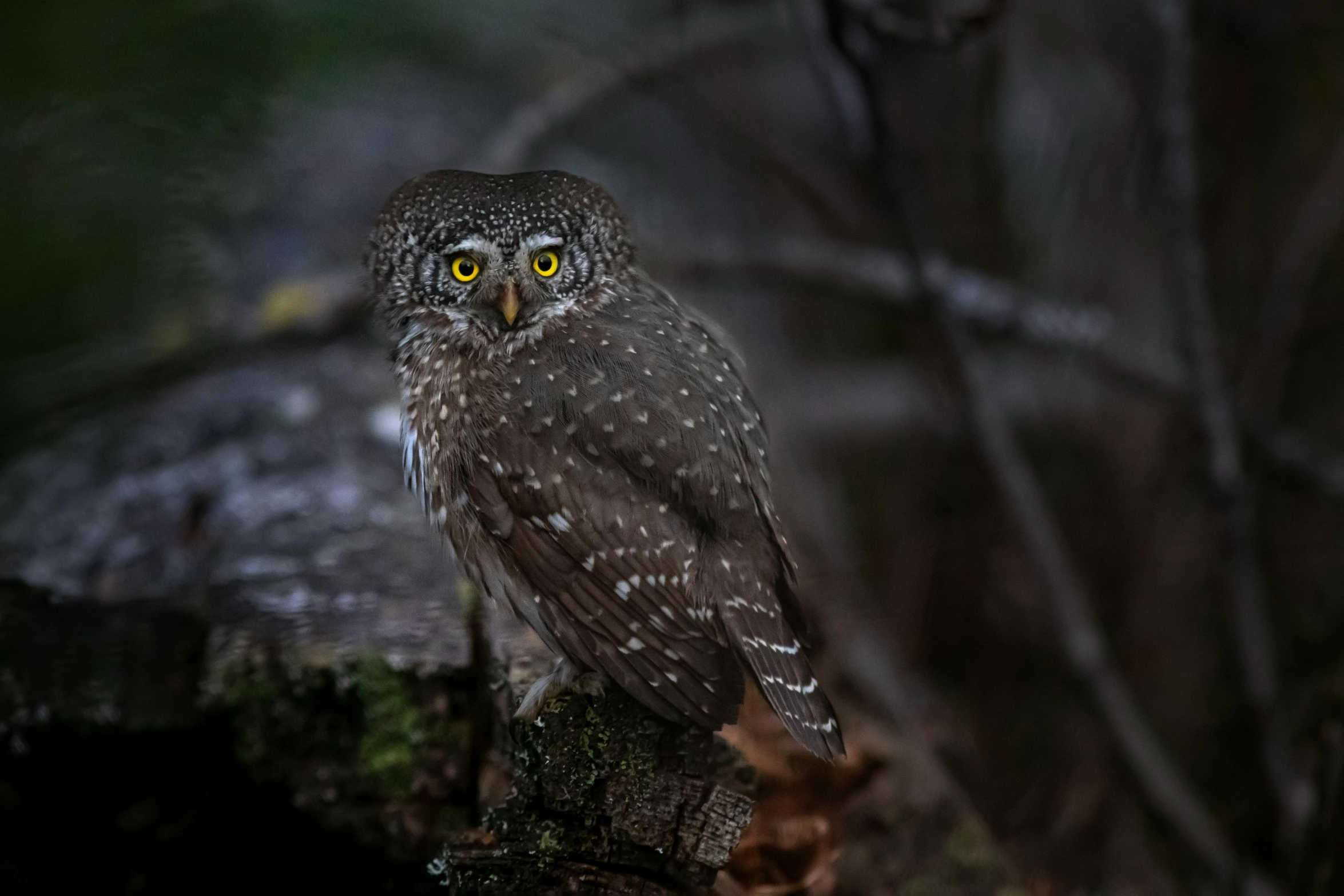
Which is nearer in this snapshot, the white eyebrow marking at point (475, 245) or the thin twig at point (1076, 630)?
the white eyebrow marking at point (475, 245)

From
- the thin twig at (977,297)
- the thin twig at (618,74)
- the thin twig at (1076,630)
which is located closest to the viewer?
the thin twig at (1076,630)

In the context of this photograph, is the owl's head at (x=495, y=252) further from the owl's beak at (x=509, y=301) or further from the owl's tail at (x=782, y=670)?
the owl's tail at (x=782, y=670)

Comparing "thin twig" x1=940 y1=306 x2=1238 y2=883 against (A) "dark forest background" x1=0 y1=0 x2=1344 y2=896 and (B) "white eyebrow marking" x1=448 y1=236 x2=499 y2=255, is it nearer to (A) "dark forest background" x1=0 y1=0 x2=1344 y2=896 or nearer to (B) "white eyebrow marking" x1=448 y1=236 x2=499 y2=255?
(A) "dark forest background" x1=0 y1=0 x2=1344 y2=896

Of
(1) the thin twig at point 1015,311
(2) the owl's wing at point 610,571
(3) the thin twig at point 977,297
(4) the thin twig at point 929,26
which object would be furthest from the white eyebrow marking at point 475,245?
(1) the thin twig at point 1015,311

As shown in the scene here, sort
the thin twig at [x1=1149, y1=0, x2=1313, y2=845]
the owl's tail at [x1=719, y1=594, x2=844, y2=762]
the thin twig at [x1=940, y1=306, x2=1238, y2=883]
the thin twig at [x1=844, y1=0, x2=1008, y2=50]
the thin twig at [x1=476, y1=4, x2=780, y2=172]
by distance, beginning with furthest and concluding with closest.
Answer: the thin twig at [x1=476, y1=4, x2=780, y2=172]
the thin twig at [x1=940, y1=306, x2=1238, y2=883]
the thin twig at [x1=1149, y1=0, x2=1313, y2=845]
the thin twig at [x1=844, y1=0, x2=1008, y2=50]
the owl's tail at [x1=719, y1=594, x2=844, y2=762]

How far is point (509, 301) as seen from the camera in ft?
7.78

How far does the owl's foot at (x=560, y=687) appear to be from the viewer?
2107mm

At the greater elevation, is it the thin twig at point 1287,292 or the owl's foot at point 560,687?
the thin twig at point 1287,292

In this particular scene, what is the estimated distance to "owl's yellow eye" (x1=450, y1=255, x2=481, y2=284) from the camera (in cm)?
239

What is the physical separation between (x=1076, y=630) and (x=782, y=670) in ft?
6.75

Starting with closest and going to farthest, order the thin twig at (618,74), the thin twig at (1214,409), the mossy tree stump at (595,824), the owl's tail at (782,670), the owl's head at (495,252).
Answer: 1. the mossy tree stump at (595,824)
2. the owl's tail at (782,670)
3. the owl's head at (495,252)
4. the thin twig at (1214,409)
5. the thin twig at (618,74)

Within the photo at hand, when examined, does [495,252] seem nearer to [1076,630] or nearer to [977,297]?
[1076,630]

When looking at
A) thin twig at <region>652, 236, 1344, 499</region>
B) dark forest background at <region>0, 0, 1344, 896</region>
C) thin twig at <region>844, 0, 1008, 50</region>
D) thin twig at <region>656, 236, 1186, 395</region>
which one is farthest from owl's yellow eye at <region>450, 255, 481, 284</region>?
thin twig at <region>652, 236, 1344, 499</region>

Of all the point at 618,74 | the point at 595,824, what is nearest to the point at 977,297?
Result: the point at 618,74
